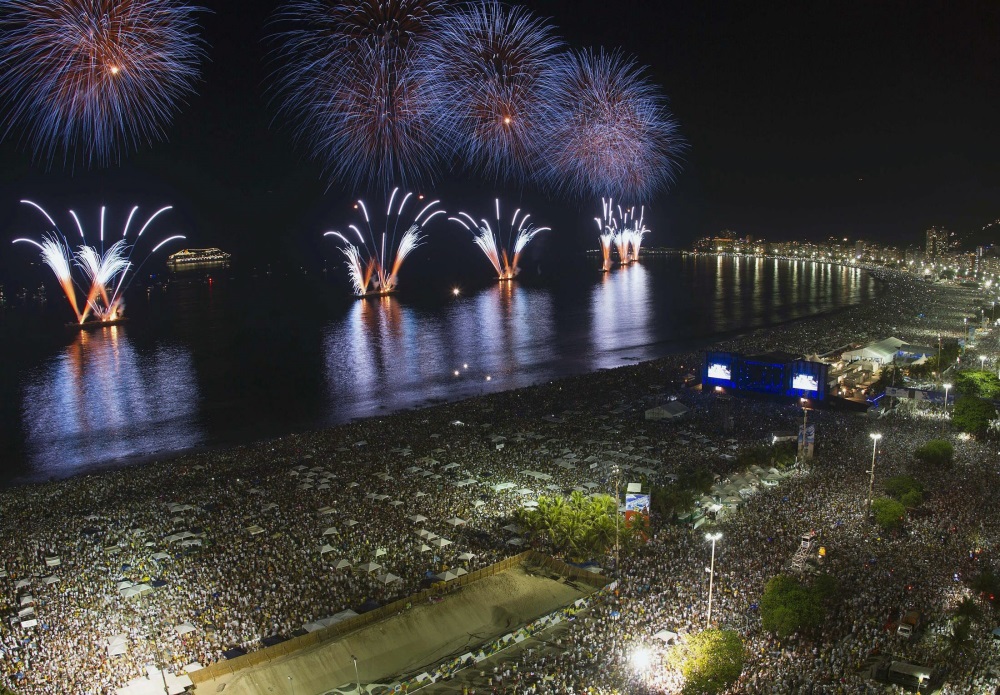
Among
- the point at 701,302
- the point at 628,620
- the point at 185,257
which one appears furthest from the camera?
the point at 185,257

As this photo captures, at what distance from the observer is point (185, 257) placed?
532 ft

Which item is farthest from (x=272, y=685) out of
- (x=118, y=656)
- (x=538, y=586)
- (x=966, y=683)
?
(x=966, y=683)

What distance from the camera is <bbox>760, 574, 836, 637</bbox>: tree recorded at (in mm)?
11633

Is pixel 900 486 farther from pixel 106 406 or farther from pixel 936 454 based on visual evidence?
pixel 106 406

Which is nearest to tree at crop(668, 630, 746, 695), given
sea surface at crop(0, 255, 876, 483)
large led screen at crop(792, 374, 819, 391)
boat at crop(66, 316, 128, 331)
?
large led screen at crop(792, 374, 819, 391)

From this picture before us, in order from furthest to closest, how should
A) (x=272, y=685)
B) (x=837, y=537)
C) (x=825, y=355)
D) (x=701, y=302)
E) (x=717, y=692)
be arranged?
(x=701, y=302) < (x=825, y=355) < (x=837, y=537) < (x=272, y=685) < (x=717, y=692)

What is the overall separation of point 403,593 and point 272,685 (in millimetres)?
3196

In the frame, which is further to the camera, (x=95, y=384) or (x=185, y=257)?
(x=185, y=257)

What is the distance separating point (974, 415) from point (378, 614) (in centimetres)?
1972

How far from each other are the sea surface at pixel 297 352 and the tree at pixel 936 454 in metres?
20.5

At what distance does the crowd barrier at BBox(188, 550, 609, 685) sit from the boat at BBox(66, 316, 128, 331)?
2262 inches

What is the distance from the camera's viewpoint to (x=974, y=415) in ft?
75.9

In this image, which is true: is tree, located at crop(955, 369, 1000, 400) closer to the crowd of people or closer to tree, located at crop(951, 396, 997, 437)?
tree, located at crop(951, 396, 997, 437)

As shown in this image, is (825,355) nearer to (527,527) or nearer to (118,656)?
(527,527)
